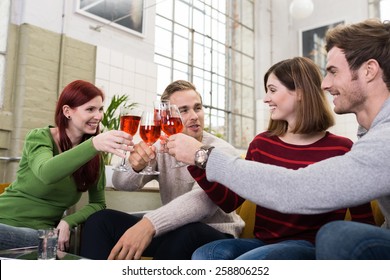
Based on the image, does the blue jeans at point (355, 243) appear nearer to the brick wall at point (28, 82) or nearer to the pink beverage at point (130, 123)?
the pink beverage at point (130, 123)

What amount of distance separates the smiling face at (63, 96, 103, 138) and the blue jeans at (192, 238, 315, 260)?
0.90m

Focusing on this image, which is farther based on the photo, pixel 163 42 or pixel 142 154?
pixel 163 42

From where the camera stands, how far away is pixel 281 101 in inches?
54.8

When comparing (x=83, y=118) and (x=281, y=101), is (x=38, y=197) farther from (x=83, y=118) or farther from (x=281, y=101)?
(x=281, y=101)

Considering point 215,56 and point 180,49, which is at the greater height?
point 215,56

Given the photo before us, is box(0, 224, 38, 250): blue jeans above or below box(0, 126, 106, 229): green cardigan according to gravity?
below

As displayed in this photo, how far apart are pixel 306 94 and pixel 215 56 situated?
5.59m

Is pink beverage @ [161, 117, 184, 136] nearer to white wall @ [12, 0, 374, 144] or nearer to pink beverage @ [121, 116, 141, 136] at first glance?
pink beverage @ [121, 116, 141, 136]

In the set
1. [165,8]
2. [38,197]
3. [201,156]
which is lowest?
[38,197]

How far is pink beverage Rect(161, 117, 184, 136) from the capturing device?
3.90 ft

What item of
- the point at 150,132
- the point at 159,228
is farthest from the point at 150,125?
the point at 159,228

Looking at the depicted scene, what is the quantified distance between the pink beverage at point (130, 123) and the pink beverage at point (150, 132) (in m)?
0.02

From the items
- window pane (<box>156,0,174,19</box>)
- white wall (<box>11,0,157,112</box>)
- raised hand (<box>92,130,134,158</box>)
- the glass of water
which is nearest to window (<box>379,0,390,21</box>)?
window pane (<box>156,0,174,19</box>)
